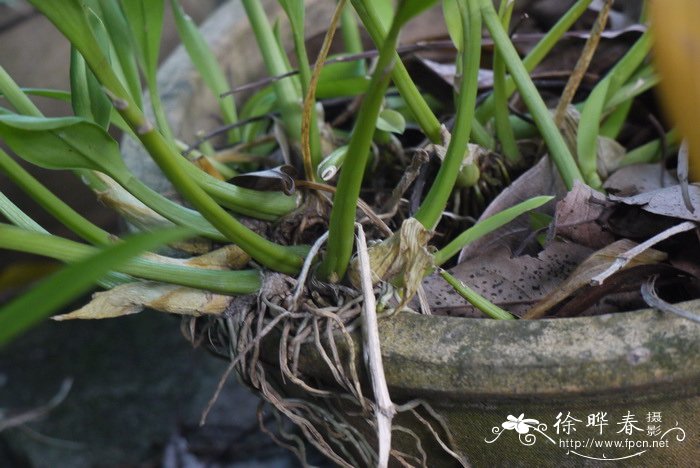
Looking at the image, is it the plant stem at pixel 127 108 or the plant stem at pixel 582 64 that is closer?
the plant stem at pixel 127 108

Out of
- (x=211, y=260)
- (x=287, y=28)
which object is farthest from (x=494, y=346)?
(x=287, y=28)

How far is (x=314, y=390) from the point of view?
371 mm

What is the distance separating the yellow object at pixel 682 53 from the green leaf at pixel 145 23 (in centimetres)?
31

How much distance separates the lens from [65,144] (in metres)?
0.35

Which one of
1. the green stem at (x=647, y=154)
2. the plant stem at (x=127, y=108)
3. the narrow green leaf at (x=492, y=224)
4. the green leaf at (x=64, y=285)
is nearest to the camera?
the green leaf at (x=64, y=285)

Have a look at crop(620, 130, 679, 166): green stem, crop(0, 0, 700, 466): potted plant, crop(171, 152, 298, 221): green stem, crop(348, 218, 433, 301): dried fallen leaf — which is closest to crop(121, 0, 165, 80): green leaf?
crop(0, 0, 700, 466): potted plant

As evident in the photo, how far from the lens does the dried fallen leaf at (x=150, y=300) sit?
383 millimetres

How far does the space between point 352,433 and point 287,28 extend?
445mm

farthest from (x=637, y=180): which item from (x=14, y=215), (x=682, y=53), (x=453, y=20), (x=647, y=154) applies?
(x=14, y=215)

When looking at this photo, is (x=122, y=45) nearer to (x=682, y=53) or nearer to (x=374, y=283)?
(x=374, y=283)

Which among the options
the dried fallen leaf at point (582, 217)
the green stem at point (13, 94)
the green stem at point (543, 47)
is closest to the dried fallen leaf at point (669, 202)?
the dried fallen leaf at point (582, 217)

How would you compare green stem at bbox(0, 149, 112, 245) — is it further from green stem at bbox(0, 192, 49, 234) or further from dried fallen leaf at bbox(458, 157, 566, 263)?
dried fallen leaf at bbox(458, 157, 566, 263)

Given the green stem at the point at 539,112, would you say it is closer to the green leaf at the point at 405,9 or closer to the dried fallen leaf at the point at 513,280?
the dried fallen leaf at the point at 513,280

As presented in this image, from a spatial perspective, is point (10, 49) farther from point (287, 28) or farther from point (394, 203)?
point (394, 203)
